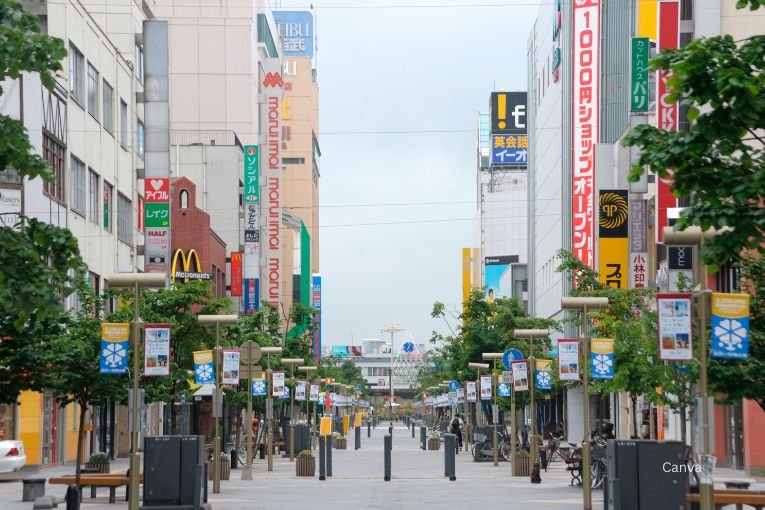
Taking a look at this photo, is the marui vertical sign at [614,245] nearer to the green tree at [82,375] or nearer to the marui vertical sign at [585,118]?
the marui vertical sign at [585,118]

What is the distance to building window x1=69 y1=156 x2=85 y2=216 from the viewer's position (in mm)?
56312

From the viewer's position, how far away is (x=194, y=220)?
8500 centimetres

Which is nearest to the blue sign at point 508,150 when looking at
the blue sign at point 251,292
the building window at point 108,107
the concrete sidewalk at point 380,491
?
the blue sign at point 251,292

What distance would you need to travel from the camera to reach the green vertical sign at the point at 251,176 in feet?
324

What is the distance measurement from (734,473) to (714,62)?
3444 centimetres

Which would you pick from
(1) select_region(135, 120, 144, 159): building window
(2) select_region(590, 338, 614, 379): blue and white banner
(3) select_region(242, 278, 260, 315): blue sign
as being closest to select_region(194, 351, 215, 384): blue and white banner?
(2) select_region(590, 338, 614, 379): blue and white banner

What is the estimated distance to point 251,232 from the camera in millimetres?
99438

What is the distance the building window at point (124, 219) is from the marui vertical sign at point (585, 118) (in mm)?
21854

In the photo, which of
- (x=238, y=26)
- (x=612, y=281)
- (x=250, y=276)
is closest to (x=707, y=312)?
(x=612, y=281)

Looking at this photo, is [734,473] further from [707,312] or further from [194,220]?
[194,220]

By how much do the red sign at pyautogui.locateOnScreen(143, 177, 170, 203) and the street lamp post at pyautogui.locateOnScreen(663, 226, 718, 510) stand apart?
4524 cm

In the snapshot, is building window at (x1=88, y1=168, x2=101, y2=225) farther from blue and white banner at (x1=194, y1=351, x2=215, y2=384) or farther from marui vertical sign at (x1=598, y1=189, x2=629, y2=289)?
blue and white banner at (x1=194, y1=351, x2=215, y2=384)

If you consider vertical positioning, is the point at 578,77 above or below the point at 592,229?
Result: above

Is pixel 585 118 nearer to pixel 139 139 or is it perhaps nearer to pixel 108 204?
pixel 139 139
